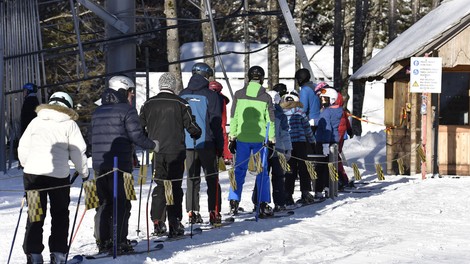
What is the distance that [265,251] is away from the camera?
11.1 meters

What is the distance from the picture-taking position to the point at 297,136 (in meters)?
15.9

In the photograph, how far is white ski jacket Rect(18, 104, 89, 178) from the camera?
9.97 meters

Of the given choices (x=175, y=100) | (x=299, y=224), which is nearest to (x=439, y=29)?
(x=299, y=224)

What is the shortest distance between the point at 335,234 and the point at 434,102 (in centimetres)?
1009

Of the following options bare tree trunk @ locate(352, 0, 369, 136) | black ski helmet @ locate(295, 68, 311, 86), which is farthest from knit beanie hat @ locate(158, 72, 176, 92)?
bare tree trunk @ locate(352, 0, 369, 136)

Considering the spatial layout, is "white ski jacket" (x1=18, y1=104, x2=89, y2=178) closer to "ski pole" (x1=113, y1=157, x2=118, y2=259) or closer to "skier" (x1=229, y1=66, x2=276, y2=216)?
"ski pole" (x1=113, y1=157, x2=118, y2=259)

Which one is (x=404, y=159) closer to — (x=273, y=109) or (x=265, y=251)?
(x=273, y=109)

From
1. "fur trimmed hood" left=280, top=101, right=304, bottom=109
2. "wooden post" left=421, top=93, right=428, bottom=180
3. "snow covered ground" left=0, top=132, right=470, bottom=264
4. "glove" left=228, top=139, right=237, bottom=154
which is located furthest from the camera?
"wooden post" left=421, top=93, right=428, bottom=180

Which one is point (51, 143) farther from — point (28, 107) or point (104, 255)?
point (28, 107)

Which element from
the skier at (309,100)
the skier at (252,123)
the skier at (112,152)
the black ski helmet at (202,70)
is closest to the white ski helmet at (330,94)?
the skier at (309,100)

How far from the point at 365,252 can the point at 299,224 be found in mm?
2430

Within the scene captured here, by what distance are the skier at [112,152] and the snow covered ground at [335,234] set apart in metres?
0.37

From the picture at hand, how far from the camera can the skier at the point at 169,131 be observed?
1208cm

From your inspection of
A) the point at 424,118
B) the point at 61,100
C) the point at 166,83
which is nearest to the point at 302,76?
the point at 166,83
